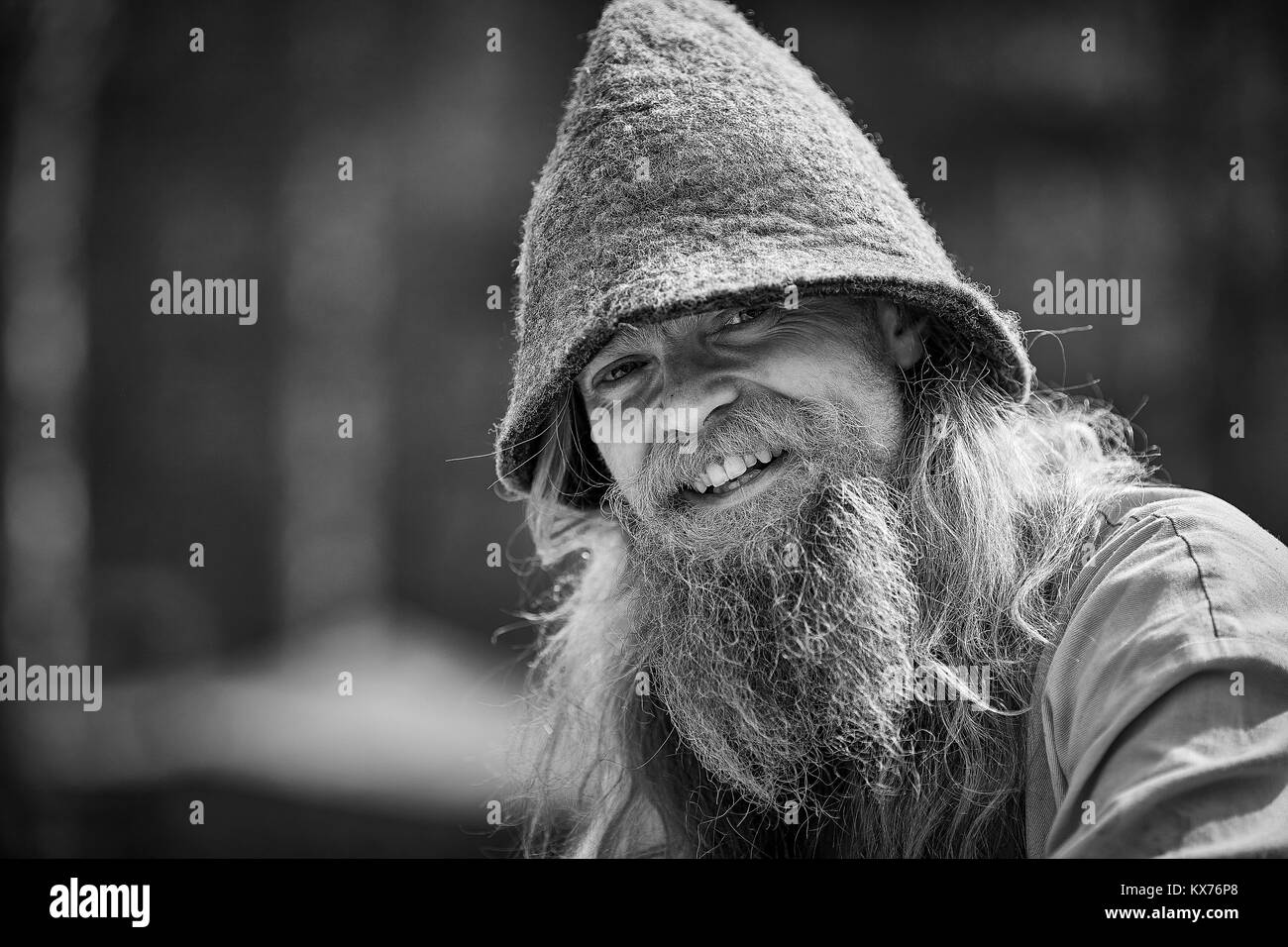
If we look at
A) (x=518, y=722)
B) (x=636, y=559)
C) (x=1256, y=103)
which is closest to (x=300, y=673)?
(x=518, y=722)

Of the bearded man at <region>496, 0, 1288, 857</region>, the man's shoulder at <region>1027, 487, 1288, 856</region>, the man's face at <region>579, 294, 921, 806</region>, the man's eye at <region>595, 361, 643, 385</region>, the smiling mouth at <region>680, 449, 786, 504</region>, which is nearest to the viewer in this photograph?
the man's shoulder at <region>1027, 487, 1288, 856</region>

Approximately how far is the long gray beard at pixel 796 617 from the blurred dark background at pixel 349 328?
3.28 metres

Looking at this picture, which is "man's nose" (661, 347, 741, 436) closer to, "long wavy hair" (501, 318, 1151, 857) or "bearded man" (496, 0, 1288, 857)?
"bearded man" (496, 0, 1288, 857)

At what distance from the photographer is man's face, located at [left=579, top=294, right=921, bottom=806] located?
1997 mm

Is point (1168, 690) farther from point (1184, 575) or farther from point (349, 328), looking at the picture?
point (349, 328)

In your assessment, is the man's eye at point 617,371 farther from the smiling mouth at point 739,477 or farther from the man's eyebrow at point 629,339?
the smiling mouth at point 739,477

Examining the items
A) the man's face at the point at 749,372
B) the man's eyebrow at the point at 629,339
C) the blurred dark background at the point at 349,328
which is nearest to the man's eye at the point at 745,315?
the man's face at the point at 749,372

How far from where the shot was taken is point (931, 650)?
2.00 m

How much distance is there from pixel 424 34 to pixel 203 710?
13.9ft

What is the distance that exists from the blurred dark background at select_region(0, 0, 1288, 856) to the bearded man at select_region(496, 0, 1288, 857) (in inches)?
117

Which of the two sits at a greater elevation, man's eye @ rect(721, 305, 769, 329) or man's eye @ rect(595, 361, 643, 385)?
man's eye @ rect(721, 305, 769, 329)

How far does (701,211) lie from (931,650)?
95cm

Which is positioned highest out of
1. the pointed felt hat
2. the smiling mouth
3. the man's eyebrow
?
the pointed felt hat

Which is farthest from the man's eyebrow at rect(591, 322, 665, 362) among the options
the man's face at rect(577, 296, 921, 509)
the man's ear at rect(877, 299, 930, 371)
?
the man's ear at rect(877, 299, 930, 371)
